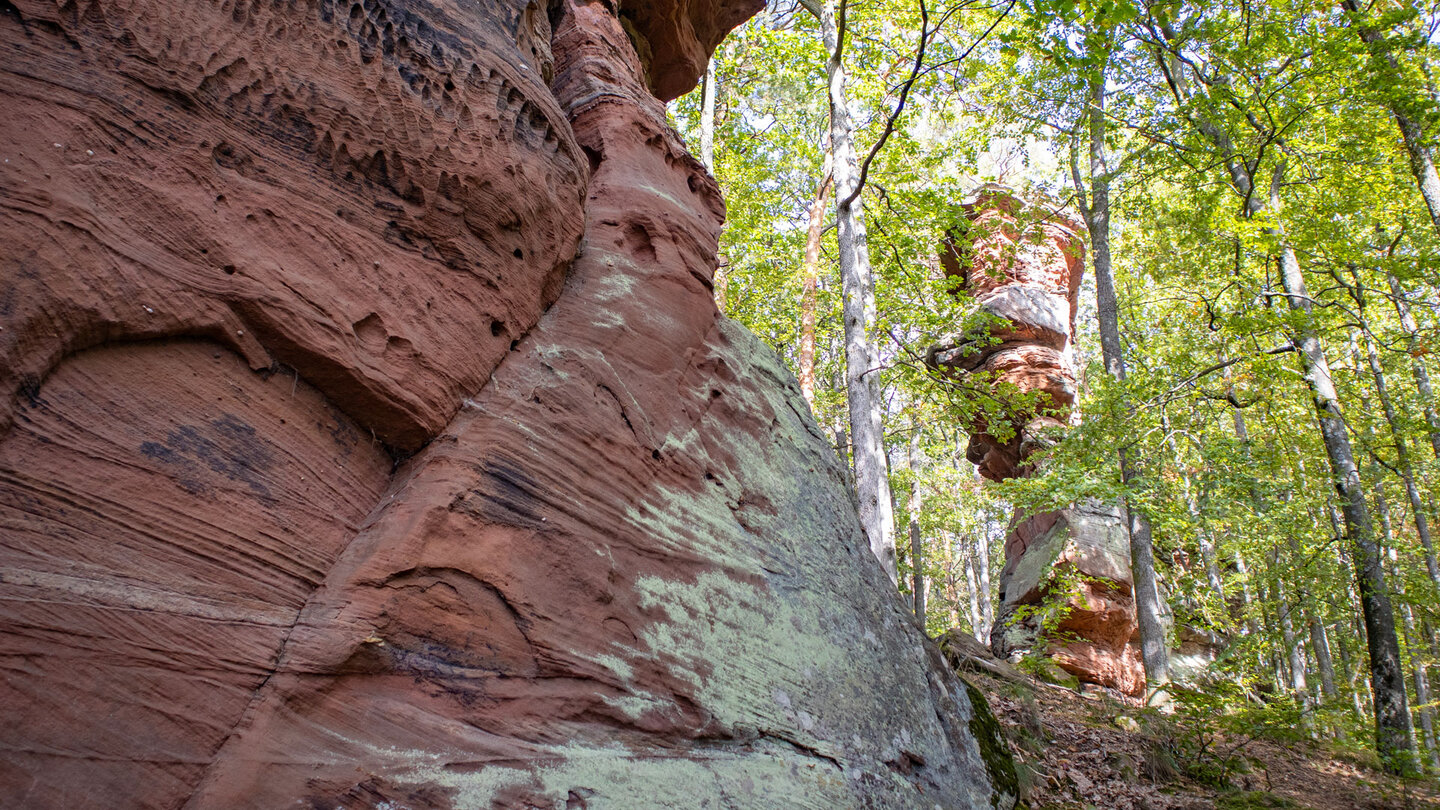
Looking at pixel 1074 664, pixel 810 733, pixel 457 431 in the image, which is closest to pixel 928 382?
pixel 1074 664

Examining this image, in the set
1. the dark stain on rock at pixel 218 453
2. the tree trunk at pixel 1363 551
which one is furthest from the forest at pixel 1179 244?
the dark stain on rock at pixel 218 453

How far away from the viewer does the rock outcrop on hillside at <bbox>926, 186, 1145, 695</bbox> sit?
1584 cm

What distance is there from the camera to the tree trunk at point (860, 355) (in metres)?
11.0

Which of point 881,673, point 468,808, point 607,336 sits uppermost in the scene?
point 607,336

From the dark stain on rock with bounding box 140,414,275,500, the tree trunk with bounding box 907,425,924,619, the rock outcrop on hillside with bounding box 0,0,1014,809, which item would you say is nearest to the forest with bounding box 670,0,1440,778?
Result: the tree trunk with bounding box 907,425,924,619

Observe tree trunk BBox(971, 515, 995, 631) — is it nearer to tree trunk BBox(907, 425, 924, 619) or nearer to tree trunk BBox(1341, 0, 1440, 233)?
tree trunk BBox(907, 425, 924, 619)

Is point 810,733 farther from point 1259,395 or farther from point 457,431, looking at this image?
point 1259,395

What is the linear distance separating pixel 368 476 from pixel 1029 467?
57.3ft

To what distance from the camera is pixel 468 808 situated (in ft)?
9.00

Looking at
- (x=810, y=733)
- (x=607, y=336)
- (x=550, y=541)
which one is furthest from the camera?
(x=607, y=336)

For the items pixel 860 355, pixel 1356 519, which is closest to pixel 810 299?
pixel 860 355

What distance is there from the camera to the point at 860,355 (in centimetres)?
1170

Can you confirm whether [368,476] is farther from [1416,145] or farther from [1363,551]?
[1416,145]

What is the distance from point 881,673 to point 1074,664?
43.4 ft
